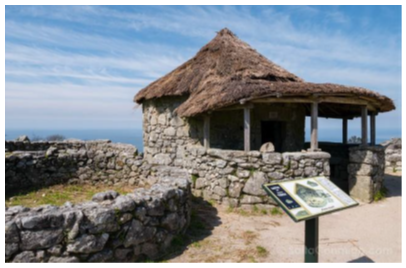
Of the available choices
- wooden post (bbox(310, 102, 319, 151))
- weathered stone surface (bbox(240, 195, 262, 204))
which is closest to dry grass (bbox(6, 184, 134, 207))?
weathered stone surface (bbox(240, 195, 262, 204))

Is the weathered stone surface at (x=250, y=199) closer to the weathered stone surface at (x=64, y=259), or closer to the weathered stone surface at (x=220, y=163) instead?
the weathered stone surface at (x=220, y=163)

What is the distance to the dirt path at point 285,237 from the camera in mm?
5105

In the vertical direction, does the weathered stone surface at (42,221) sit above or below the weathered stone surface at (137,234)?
above

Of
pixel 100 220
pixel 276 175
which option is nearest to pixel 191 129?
pixel 276 175

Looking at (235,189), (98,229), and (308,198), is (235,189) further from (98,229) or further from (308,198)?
(98,229)

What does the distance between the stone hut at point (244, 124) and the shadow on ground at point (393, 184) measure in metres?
0.93

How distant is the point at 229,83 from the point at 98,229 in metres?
5.80

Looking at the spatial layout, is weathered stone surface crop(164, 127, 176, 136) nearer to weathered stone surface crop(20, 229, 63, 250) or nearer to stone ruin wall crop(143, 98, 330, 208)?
stone ruin wall crop(143, 98, 330, 208)

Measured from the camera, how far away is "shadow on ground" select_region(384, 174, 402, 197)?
376 inches

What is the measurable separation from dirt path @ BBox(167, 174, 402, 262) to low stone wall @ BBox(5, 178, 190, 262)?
49cm


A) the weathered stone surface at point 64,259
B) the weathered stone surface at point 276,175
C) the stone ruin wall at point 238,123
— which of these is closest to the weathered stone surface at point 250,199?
the weathered stone surface at point 276,175

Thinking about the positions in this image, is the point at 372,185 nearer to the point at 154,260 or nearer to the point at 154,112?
the point at 154,260

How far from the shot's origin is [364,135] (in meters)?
8.99

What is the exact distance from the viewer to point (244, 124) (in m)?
8.00
